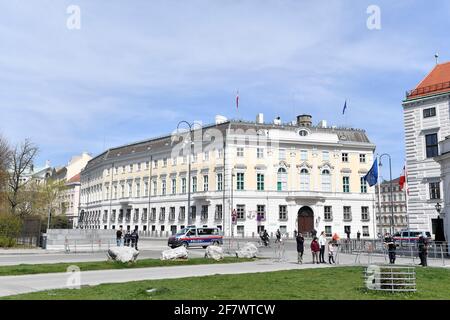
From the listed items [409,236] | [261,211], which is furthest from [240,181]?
[409,236]

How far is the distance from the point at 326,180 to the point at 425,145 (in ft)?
104

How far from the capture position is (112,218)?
98625 mm

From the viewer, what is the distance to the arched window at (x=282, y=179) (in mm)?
76625

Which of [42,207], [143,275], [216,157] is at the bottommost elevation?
[143,275]

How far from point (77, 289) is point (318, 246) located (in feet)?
55.7

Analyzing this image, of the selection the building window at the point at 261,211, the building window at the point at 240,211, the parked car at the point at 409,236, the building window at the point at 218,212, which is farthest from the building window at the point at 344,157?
the parked car at the point at 409,236

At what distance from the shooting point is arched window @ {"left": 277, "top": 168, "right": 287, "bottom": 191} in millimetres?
76625

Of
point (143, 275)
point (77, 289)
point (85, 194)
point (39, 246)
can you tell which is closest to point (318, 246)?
point (143, 275)

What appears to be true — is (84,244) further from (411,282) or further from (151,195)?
(151,195)

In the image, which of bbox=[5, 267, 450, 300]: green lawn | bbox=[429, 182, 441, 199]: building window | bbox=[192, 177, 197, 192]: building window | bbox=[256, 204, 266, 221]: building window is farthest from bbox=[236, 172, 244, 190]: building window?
bbox=[5, 267, 450, 300]: green lawn

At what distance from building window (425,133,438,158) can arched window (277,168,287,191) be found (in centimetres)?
3122

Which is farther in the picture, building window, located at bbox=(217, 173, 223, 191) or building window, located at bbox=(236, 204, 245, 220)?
building window, located at bbox=(217, 173, 223, 191)

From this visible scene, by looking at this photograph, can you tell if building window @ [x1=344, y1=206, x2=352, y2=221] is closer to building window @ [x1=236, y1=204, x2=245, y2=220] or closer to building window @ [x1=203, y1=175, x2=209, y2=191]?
building window @ [x1=236, y1=204, x2=245, y2=220]

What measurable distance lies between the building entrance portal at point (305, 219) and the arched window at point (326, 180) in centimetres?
542
